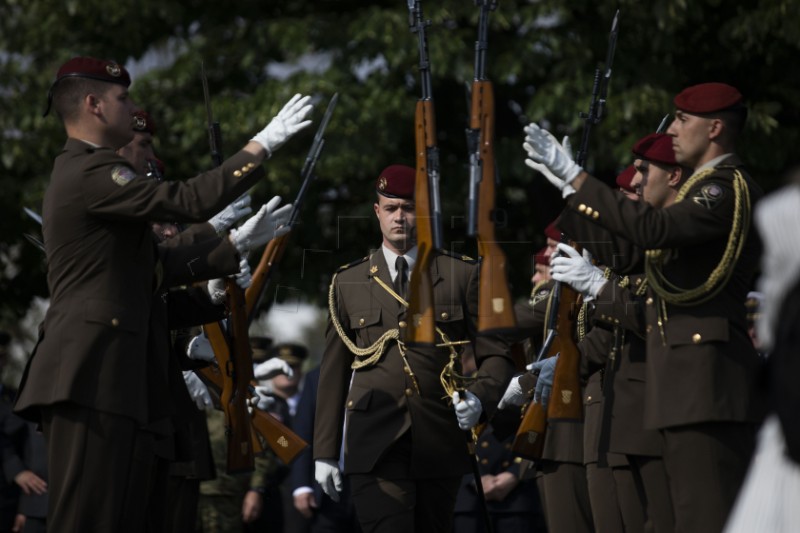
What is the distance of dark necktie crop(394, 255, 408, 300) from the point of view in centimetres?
761

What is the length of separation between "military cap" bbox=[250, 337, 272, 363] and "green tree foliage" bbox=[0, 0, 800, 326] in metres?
0.57

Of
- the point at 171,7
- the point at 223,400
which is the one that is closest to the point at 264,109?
the point at 171,7

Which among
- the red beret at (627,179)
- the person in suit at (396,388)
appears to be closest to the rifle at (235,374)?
the person in suit at (396,388)

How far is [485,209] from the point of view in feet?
19.7

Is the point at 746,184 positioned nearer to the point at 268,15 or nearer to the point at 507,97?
the point at 507,97

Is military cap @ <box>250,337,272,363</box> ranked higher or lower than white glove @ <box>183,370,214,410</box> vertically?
higher

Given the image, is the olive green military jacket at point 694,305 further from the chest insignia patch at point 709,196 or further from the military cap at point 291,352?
the military cap at point 291,352

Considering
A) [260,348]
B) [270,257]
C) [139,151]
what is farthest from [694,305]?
[260,348]

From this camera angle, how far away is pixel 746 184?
6.26 metres

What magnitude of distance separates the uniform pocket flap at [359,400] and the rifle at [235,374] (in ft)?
2.62

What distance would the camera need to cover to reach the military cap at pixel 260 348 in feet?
41.2

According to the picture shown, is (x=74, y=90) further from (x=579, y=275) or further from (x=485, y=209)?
(x=579, y=275)

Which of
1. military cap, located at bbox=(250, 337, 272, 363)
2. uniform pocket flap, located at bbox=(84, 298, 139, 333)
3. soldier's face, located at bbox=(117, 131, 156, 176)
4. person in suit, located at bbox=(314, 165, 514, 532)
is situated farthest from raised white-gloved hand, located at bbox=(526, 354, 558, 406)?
military cap, located at bbox=(250, 337, 272, 363)

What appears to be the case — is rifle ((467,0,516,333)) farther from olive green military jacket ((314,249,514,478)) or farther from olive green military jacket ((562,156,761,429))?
olive green military jacket ((314,249,514,478))
